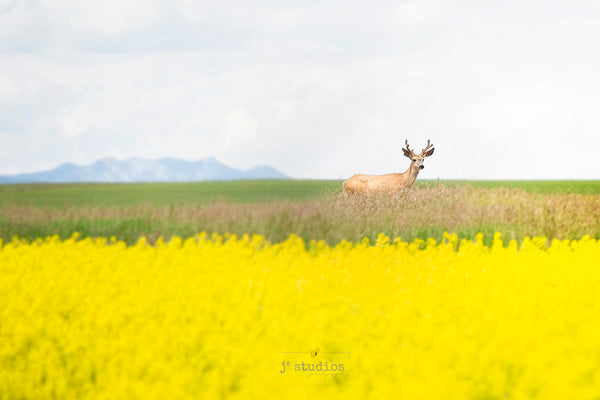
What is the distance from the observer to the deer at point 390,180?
1589 cm

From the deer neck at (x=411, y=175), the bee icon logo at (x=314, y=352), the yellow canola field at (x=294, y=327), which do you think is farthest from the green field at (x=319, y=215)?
the bee icon logo at (x=314, y=352)

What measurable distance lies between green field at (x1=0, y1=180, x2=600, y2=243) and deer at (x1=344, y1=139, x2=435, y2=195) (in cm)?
39

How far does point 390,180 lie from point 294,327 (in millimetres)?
10632

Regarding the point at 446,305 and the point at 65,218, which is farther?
the point at 65,218

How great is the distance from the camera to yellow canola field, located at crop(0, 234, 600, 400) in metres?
5.31

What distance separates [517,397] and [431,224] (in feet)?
30.0

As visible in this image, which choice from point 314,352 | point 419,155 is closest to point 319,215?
point 419,155

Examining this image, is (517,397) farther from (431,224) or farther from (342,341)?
(431,224)

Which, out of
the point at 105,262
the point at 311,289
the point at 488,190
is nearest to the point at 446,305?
the point at 311,289

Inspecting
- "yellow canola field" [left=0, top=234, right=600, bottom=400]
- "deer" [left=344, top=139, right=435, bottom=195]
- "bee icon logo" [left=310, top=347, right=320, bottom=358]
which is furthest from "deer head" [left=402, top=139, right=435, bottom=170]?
"bee icon logo" [left=310, top=347, right=320, bottom=358]

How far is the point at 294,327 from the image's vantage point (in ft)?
21.5

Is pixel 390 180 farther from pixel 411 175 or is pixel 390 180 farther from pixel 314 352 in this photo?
pixel 314 352

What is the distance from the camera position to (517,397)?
5000 millimetres

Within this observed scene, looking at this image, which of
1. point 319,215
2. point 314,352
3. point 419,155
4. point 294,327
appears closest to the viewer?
point 314,352
